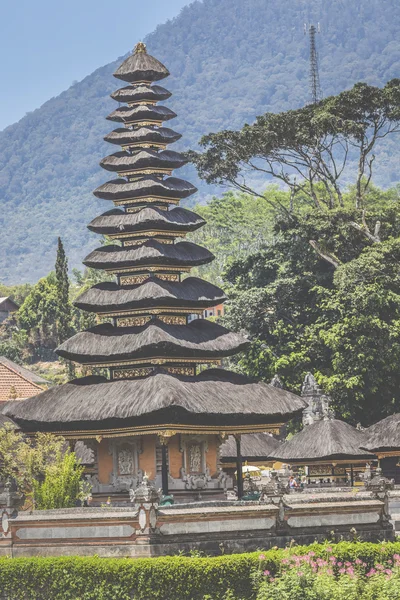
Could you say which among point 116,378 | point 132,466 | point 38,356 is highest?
point 38,356

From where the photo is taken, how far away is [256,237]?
143 m

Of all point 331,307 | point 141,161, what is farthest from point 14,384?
point 141,161

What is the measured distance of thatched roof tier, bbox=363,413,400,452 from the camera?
172 feet

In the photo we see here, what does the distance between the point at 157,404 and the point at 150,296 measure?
4788 mm

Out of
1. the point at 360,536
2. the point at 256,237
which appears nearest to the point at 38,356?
the point at 256,237

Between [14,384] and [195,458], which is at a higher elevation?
[14,384]

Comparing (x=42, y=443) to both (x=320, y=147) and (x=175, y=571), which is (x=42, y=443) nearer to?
(x=175, y=571)

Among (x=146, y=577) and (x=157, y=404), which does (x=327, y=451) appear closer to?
(x=157, y=404)

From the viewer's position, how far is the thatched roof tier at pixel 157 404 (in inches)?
1603

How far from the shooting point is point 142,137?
47406mm

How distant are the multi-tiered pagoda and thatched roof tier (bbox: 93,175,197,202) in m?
0.05

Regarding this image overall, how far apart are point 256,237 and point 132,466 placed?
10088cm

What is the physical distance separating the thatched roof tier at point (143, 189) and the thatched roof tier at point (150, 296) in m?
3.07

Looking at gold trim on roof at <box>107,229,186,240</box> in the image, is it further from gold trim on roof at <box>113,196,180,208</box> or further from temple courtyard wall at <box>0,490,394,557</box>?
temple courtyard wall at <box>0,490,394,557</box>
